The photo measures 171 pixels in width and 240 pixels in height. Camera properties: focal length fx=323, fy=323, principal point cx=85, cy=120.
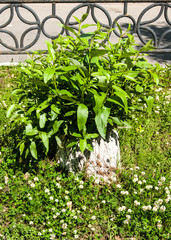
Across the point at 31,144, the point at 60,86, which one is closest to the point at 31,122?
the point at 31,144

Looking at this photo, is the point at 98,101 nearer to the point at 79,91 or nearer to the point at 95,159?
the point at 79,91

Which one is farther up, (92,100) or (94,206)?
(92,100)

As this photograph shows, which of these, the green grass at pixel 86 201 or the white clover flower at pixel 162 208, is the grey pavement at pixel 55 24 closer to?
the green grass at pixel 86 201

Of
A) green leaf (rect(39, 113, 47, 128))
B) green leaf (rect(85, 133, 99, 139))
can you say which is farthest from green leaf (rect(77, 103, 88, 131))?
green leaf (rect(39, 113, 47, 128))

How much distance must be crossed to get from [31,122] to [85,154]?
0.59 meters

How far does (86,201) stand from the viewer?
2.86 m

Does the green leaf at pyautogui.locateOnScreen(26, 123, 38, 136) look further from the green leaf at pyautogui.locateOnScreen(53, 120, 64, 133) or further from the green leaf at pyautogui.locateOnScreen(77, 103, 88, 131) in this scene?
the green leaf at pyautogui.locateOnScreen(77, 103, 88, 131)

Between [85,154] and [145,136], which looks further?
[145,136]

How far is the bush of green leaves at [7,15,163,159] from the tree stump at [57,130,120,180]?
99 millimetres

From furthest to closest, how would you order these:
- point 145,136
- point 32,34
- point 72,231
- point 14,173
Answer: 1. point 32,34
2. point 145,136
3. point 14,173
4. point 72,231

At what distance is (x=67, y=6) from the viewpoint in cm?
1138

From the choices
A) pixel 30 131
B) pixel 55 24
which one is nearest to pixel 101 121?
pixel 30 131

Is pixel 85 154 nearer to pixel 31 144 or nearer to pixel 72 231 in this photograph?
pixel 31 144

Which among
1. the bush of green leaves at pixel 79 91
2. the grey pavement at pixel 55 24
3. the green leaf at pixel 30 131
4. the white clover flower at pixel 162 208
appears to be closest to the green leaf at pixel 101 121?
the bush of green leaves at pixel 79 91
